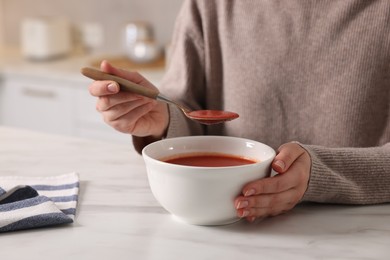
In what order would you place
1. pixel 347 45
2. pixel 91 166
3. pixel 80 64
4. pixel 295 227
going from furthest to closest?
pixel 80 64 → pixel 347 45 → pixel 91 166 → pixel 295 227

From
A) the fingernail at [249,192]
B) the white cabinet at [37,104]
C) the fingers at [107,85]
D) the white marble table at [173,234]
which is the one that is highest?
the fingers at [107,85]

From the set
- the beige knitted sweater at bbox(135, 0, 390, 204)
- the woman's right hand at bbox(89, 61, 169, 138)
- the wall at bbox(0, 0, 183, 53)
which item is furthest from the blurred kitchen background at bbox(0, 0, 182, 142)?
the woman's right hand at bbox(89, 61, 169, 138)

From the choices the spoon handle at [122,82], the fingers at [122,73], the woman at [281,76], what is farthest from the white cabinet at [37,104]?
the spoon handle at [122,82]

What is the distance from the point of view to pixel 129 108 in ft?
3.62

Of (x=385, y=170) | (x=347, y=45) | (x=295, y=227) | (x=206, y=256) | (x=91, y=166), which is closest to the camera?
(x=206, y=256)

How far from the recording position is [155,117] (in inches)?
48.5

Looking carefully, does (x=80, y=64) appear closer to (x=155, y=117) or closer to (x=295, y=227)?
(x=155, y=117)

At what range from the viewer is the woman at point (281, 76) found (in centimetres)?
129

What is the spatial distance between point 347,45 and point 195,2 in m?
0.36

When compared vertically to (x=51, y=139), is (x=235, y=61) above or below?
above

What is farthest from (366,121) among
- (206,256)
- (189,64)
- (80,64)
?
(80,64)

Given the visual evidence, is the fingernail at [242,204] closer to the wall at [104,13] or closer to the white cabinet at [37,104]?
the white cabinet at [37,104]

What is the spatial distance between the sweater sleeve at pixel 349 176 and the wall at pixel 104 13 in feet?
6.69

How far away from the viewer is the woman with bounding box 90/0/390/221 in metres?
1.29
